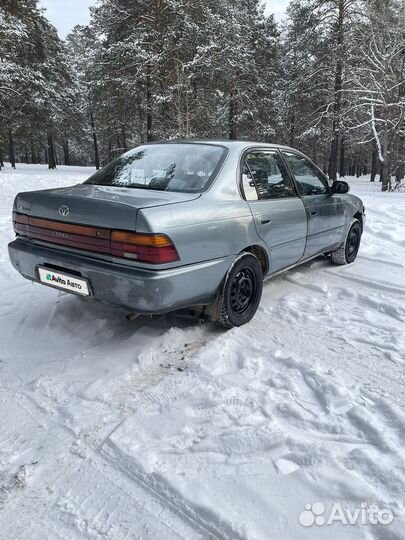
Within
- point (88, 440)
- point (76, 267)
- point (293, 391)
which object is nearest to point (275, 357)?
point (293, 391)

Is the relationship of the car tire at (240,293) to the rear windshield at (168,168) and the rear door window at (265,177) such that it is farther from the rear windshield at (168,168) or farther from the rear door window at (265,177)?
the rear windshield at (168,168)

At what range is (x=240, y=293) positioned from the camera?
339cm

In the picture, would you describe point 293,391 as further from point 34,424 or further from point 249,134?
point 249,134

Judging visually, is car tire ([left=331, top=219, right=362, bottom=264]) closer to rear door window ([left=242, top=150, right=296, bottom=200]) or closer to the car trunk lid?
rear door window ([left=242, top=150, right=296, bottom=200])

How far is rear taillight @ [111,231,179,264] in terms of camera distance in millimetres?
2518

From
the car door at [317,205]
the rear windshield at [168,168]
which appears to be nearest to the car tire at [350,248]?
the car door at [317,205]

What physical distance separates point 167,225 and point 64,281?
3.19 ft

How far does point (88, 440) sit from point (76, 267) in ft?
4.00

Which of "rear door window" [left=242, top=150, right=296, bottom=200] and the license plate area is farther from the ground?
"rear door window" [left=242, top=150, right=296, bottom=200]

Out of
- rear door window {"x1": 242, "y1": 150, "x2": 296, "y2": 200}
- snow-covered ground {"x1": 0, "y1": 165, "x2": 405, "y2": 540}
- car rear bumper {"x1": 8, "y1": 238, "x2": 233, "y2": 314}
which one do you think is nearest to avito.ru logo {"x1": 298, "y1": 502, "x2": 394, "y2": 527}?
snow-covered ground {"x1": 0, "y1": 165, "x2": 405, "y2": 540}

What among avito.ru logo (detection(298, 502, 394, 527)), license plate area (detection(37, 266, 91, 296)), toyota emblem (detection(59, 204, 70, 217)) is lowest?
avito.ru logo (detection(298, 502, 394, 527))

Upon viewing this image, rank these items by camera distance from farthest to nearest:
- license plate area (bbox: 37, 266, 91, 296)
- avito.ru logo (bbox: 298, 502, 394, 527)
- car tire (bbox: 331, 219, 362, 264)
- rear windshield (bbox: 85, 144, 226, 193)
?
car tire (bbox: 331, 219, 362, 264)
rear windshield (bbox: 85, 144, 226, 193)
license plate area (bbox: 37, 266, 91, 296)
avito.ru logo (bbox: 298, 502, 394, 527)

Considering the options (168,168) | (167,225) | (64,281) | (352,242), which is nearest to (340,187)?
(352,242)

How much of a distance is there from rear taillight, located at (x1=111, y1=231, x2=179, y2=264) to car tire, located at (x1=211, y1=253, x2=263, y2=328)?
67 cm
